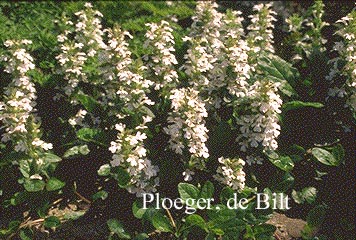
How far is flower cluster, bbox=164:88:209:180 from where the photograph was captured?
2.90m

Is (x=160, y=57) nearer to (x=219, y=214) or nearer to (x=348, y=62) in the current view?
(x=219, y=214)

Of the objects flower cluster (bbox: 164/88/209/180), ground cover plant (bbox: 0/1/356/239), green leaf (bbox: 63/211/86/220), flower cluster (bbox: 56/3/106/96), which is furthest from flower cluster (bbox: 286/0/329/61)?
green leaf (bbox: 63/211/86/220)

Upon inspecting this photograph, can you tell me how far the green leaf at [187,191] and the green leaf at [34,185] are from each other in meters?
0.78

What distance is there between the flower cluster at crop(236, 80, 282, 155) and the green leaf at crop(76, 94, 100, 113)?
0.93 meters

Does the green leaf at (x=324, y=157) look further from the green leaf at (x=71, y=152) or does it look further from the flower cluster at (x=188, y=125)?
the green leaf at (x=71, y=152)

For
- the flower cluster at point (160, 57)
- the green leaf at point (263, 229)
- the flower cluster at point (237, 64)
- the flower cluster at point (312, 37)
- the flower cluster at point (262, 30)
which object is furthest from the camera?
the flower cluster at point (312, 37)

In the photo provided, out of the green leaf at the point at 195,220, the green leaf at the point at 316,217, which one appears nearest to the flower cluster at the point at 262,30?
the green leaf at the point at 316,217

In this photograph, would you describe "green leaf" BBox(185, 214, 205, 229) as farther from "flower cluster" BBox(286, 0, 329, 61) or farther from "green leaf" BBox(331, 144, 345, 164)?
"flower cluster" BBox(286, 0, 329, 61)

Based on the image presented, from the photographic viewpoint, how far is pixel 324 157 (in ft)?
10.8

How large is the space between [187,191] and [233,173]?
0.27m

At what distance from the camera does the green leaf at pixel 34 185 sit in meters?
3.06

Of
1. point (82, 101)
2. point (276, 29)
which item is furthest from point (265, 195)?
point (276, 29)

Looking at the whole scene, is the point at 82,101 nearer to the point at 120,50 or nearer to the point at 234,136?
the point at 120,50

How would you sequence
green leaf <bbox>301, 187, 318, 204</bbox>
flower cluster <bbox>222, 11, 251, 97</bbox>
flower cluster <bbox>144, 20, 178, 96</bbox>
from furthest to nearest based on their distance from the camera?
1. green leaf <bbox>301, 187, 318, 204</bbox>
2. flower cluster <bbox>144, 20, 178, 96</bbox>
3. flower cluster <bbox>222, 11, 251, 97</bbox>
